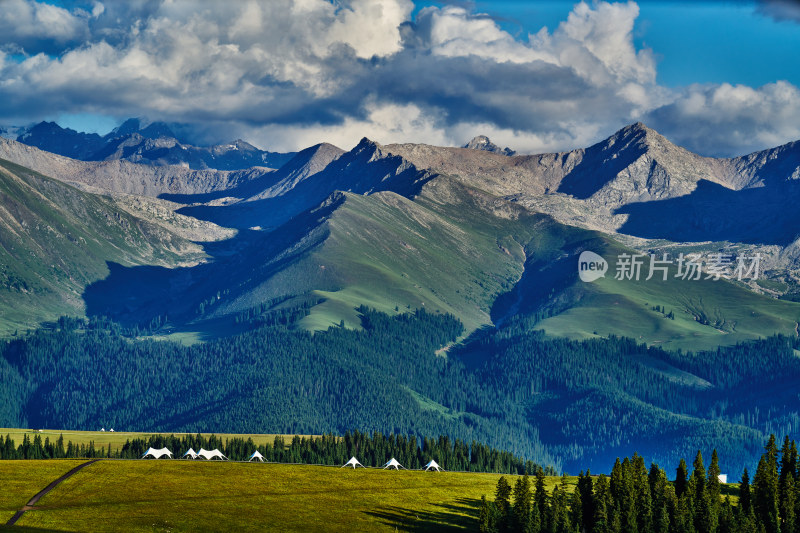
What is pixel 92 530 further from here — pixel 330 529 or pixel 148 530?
pixel 330 529

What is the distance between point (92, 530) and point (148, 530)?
8.83 metres

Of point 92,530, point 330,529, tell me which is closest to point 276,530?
point 330,529

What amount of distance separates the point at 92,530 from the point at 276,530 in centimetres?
2991

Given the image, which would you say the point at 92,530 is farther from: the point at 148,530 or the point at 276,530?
the point at 276,530

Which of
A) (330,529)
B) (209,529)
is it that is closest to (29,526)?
(209,529)

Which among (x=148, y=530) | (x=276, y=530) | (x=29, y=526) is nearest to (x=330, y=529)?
(x=276, y=530)

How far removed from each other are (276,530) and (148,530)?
2108cm

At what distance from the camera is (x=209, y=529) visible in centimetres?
19438

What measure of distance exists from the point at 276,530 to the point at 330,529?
934cm

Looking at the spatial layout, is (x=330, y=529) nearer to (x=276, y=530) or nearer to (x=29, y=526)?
(x=276, y=530)

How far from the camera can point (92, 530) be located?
614 ft

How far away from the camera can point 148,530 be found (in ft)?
623

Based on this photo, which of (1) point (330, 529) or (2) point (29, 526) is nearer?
(2) point (29, 526)

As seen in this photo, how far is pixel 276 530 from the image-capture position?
196 meters
